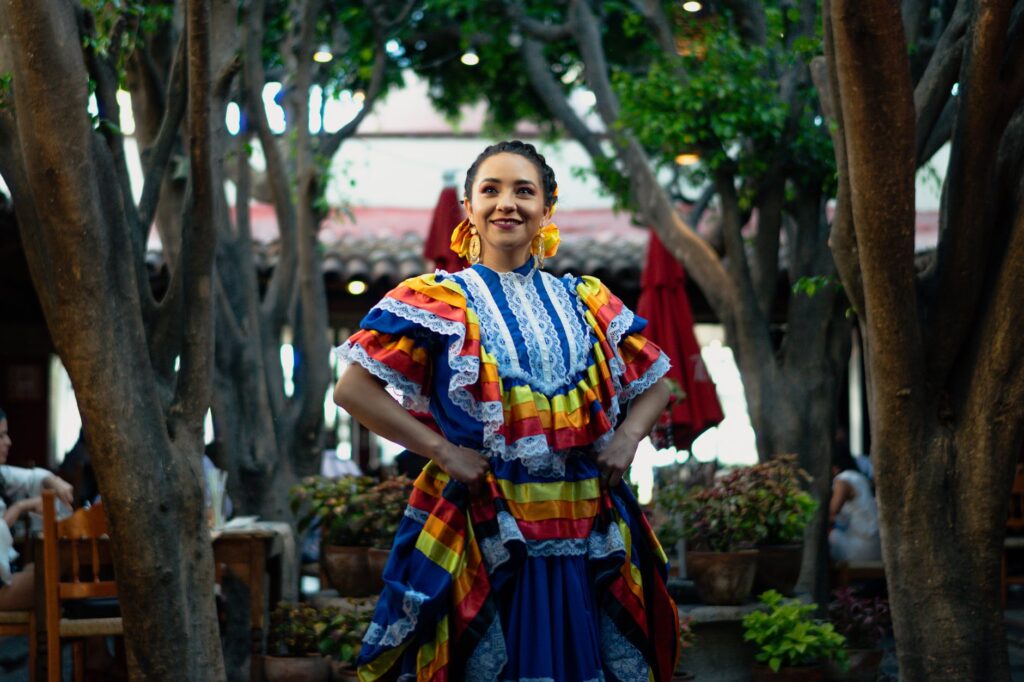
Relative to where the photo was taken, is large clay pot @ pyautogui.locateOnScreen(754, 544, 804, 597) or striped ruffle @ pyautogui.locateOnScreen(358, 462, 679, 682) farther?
large clay pot @ pyautogui.locateOnScreen(754, 544, 804, 597)

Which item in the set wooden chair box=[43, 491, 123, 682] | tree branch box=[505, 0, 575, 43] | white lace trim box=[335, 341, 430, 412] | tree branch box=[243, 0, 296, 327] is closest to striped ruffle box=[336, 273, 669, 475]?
white lace trim box=[335, 341, 430, 412]

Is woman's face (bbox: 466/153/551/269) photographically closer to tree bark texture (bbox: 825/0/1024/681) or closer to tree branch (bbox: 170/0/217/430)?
tree bark texture (bbox: 825/0/1024/681)

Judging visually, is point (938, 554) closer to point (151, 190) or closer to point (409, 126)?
point (151, 190)

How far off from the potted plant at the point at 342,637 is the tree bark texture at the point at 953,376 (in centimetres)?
259

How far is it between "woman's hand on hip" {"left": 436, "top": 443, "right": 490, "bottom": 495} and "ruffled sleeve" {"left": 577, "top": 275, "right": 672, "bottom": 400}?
45cm

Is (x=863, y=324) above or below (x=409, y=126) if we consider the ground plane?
below

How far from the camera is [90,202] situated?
541 centimetres

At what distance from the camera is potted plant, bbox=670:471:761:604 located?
7.92 m

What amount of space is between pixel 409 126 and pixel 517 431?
17.7m

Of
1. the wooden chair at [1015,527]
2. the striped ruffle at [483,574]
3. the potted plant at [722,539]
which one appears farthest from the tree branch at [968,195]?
the wooden chair at [1015,527]

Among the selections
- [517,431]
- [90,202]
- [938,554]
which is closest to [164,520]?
[90,202]

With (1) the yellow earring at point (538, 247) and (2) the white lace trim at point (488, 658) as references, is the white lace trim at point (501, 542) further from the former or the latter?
(1) the yellow earring at point (538, 247)

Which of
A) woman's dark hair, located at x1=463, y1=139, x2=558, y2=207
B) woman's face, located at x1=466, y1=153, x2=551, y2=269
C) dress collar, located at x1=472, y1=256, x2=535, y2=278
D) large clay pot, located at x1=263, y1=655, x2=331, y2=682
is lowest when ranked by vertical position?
large clay pot, located at x1=263, y1=655, x2=331, y2=682

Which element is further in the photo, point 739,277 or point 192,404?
point 739,277
